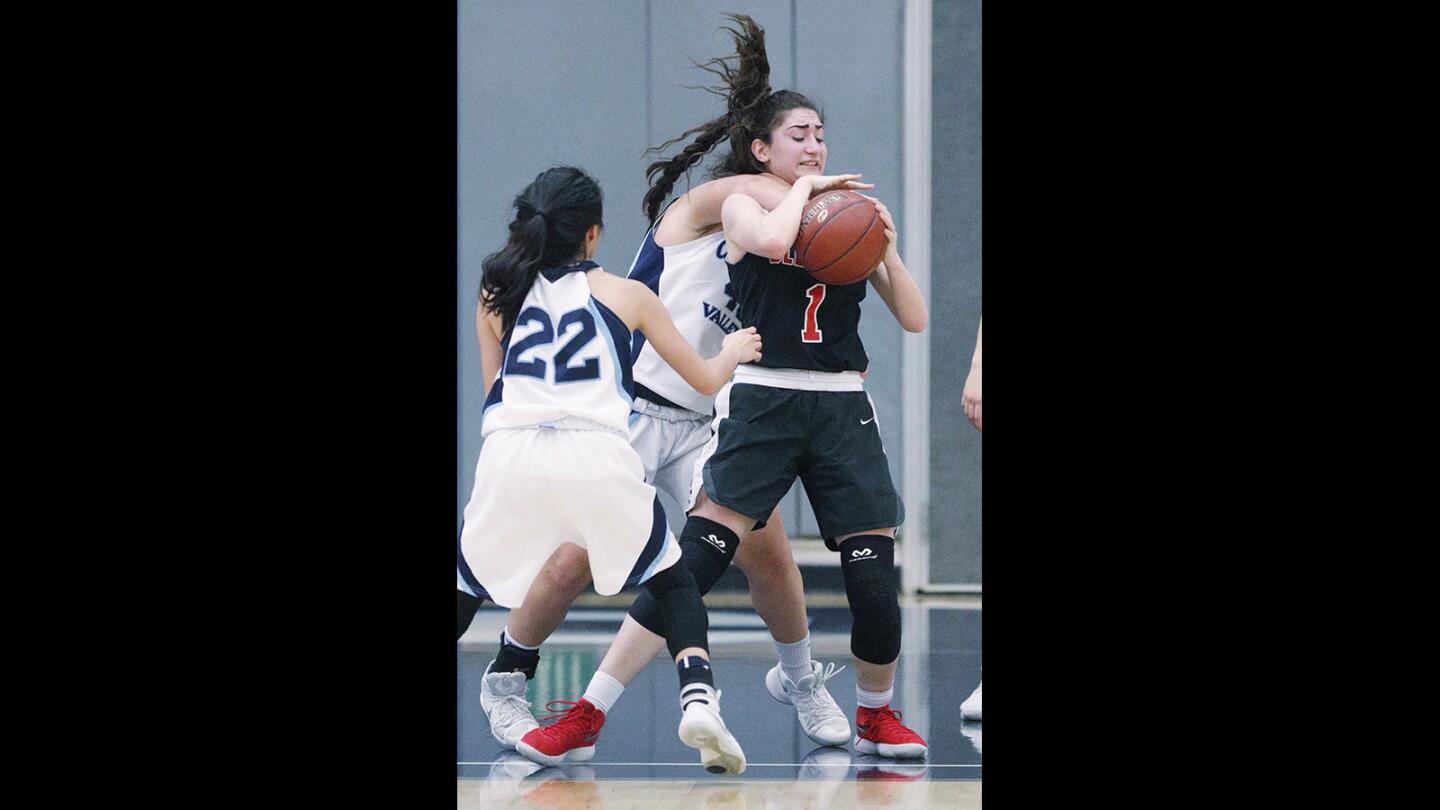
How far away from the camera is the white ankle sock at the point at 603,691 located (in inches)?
155

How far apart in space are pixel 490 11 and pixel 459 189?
57cm

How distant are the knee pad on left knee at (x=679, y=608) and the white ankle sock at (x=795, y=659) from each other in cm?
47

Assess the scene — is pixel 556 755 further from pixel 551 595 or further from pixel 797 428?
pixel 797 428

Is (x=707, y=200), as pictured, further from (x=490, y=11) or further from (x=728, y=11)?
(x=490, y=11)

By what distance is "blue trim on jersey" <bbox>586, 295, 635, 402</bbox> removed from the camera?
3861mm

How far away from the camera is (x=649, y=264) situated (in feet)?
13.6

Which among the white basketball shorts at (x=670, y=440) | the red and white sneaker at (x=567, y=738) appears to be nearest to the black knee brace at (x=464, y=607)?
the red and white sneaker at (x=567, y=738)

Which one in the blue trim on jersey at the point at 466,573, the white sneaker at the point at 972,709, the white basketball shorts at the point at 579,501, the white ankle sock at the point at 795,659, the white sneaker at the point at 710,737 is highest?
the white basketball shorts at the point at 579,501

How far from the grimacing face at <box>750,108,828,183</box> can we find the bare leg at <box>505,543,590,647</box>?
1.17m

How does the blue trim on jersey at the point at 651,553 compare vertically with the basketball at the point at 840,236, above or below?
below

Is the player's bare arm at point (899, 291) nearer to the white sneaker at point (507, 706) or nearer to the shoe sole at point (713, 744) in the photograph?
the shoe sole at point (713, 744)

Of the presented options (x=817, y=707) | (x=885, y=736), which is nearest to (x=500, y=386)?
(x=817, y=707)

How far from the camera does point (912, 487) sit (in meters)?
6.43

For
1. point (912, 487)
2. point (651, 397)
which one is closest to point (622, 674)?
point (651, 397)
